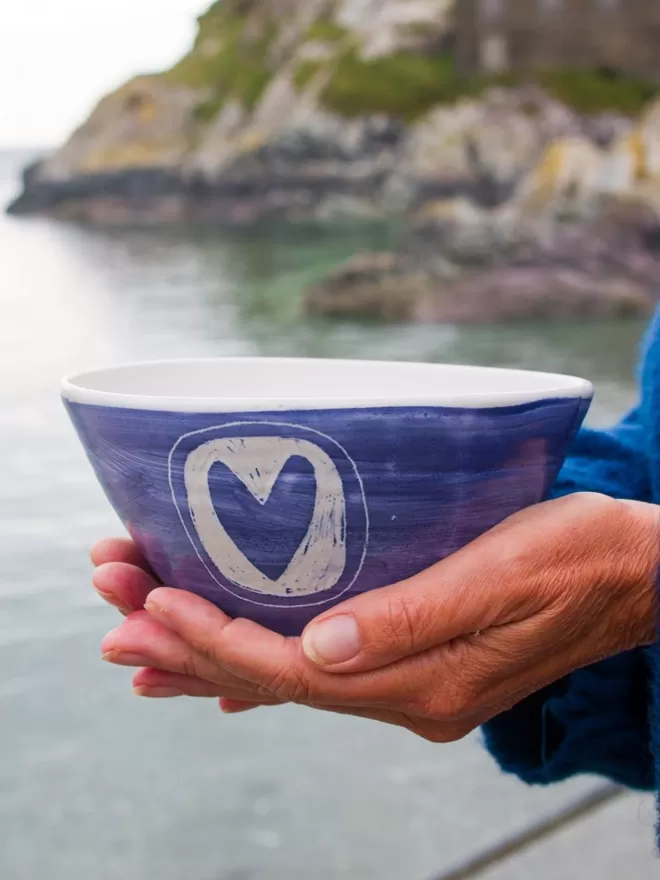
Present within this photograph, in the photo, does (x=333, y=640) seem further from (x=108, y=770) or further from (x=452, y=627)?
(x=108, y=770)

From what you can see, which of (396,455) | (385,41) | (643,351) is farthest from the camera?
(385,41)

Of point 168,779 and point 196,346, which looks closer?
point 168,779

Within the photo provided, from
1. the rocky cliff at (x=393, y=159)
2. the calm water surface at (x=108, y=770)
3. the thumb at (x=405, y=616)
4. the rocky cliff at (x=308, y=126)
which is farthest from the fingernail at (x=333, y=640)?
the rocky cliff at (x=308, y=126)

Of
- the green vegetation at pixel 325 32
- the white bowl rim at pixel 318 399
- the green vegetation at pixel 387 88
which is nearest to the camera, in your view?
the white bowl rim at pixel 318 399

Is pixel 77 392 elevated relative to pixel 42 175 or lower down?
lower down

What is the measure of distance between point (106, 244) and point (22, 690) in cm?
130

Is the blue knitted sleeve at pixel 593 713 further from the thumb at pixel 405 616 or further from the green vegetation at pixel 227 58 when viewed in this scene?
the green vegetation at pixel 227 58

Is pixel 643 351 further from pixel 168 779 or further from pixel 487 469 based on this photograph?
pixel 168 779

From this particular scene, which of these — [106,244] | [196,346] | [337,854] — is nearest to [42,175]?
[106,244]

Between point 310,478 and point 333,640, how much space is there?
5 cm

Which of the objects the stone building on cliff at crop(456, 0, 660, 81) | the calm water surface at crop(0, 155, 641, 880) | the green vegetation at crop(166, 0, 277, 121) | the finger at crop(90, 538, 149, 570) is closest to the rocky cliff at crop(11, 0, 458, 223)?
the green vegetation at crop(166, 0, 277, 121)

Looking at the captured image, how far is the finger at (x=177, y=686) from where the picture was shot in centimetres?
33

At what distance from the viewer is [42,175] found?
6.82 feet

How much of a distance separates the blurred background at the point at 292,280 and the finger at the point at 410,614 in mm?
289
